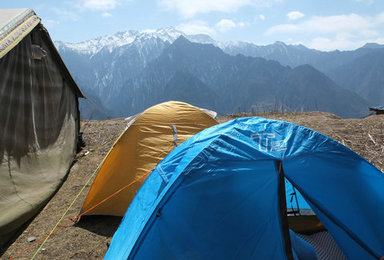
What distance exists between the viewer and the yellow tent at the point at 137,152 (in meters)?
6.02

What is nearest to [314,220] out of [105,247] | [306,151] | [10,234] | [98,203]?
[306,151]

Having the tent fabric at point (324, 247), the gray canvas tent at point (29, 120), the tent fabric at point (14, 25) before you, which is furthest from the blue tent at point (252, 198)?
the tent fabric at point (14, 25)

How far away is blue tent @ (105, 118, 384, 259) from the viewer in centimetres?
338

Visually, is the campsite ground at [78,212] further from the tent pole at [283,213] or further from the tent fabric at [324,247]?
the tent fabric at [324,247]

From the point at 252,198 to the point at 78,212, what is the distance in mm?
4924

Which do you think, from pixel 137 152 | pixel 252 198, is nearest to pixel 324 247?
pixel 252 198

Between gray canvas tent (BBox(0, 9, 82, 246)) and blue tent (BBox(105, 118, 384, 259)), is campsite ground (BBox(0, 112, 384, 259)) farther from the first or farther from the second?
blue tent (BBox(105, 118, 384, 259))

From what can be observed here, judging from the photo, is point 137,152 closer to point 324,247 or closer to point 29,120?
point 29,120

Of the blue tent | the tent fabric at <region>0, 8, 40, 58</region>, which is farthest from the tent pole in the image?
the tent fabric at <region>0, 8, 40, 58</region>

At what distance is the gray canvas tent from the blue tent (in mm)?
3440

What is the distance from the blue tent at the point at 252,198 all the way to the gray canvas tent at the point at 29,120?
3440 millimetres

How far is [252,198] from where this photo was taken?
11.6 ft

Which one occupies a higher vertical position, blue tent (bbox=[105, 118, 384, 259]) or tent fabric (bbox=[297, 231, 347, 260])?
blue tent (bbox=[105, 118, 384, 259])

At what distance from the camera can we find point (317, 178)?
12.5ft
